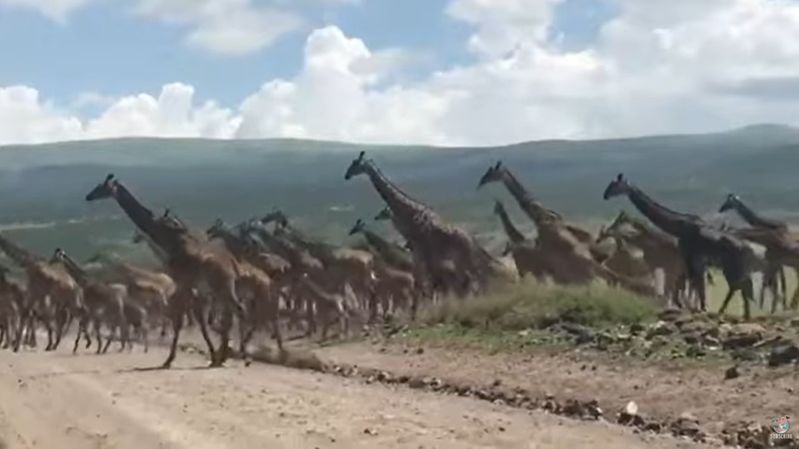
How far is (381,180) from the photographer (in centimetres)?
3381

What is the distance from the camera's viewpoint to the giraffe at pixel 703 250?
28953mm

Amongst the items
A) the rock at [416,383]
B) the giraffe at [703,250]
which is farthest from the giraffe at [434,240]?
the rock at [416,383]

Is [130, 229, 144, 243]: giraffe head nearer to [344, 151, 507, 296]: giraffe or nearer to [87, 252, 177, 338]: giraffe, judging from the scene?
[87, 252, 177, 338]: giraffe

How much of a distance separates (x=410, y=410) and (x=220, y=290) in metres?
8.76

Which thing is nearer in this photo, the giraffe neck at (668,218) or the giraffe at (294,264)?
the giraffe neck at (668,218)

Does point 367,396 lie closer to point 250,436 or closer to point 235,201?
point 250,436

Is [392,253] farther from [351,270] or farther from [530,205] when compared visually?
[530,205]

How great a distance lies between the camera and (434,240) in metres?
32.9

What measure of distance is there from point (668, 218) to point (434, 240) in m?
4.82

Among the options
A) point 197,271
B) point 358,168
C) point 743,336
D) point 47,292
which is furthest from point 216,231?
point 743,336

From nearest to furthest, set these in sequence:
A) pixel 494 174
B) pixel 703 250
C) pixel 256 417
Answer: pixel 256 417, pixel 703 250, pixel 494 174

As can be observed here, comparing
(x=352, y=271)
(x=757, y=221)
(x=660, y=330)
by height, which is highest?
(x=757, y=221)

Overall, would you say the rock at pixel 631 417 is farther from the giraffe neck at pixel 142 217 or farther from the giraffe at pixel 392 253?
the giraffe at pixel 392 253

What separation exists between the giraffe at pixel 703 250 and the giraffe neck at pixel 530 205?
7.68 ft
